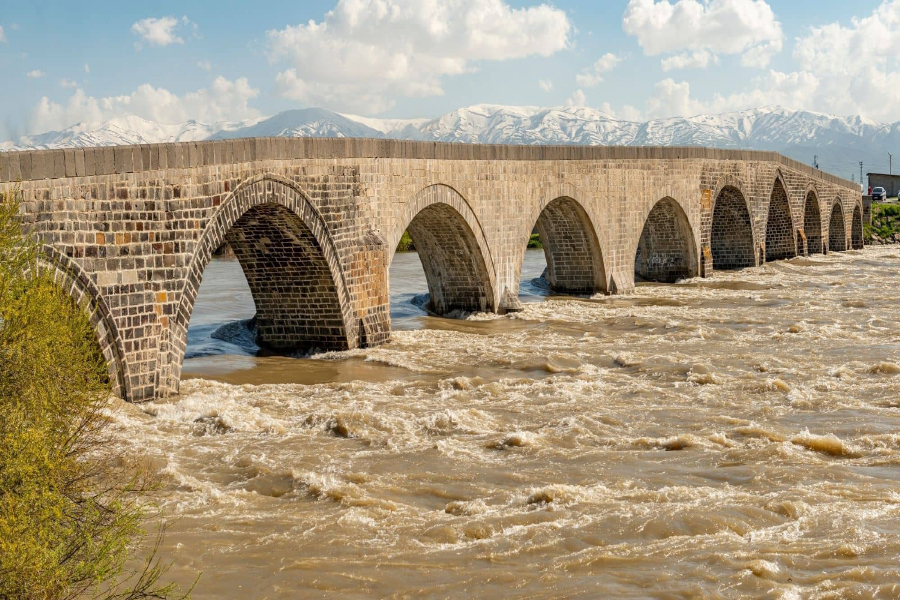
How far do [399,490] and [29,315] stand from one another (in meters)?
3.95

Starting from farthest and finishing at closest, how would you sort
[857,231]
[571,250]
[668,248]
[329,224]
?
1. [857,231]
2. [668,248]
3. [571,250]
4. [329,224]

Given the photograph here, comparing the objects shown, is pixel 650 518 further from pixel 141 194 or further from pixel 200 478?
pixel 141 194

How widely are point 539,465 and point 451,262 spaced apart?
11.3m

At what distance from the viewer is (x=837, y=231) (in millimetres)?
42562

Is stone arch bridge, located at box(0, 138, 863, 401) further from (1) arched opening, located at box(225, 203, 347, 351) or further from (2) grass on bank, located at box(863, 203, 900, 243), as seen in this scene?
(2) grass on bank, located at box(863, 203, 900, 243)

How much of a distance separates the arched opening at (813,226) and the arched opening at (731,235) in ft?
25.8

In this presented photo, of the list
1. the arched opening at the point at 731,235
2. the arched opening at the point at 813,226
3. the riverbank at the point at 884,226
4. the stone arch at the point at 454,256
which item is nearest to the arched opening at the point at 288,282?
the stone arch at the point at 454,256

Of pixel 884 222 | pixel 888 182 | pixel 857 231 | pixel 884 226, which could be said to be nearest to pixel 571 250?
pixel 857 231

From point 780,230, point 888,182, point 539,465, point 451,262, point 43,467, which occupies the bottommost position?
point 539,465

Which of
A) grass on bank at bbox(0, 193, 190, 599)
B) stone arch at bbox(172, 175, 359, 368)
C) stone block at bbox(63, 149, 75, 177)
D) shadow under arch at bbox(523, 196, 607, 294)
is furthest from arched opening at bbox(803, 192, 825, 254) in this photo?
grass on bank at bbox(0, 193, 190, 599)

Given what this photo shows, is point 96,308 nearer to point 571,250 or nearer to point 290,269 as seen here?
point 290,269

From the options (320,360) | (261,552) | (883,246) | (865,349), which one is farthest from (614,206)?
(883,246)

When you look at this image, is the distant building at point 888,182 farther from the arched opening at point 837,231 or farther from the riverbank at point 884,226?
the arched opening at point 837,231

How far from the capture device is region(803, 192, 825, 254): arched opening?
39.2m
